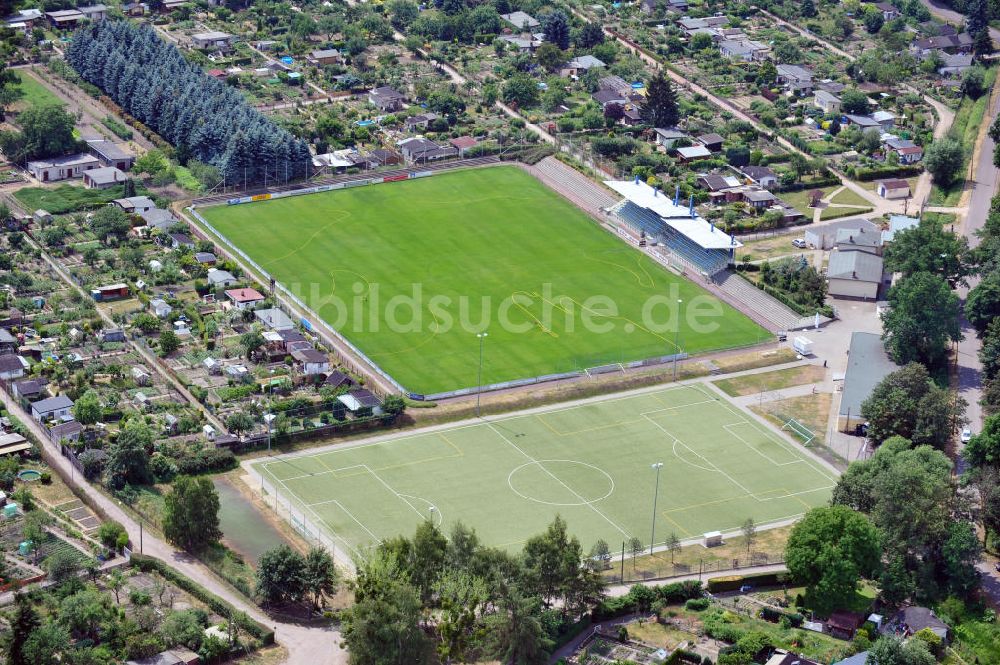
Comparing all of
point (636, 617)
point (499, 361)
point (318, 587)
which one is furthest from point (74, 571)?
point (499, 361)

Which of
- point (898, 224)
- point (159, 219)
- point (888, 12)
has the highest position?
point (888, 12)

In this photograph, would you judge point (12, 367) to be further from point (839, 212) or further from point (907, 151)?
point (907, 151)

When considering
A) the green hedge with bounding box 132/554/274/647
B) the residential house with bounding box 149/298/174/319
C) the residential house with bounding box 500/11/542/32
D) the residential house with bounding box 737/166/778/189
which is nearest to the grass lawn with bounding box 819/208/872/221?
the residential house with bounding box 737/166/778/189

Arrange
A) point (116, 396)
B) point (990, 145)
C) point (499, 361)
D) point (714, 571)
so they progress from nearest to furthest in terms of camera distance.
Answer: point (714, 571) → point (116, 396) → point (499, 361) → point (990, 145)

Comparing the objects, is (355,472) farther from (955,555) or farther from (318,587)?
(955,555)

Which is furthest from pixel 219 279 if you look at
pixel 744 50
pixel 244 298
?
pixel 744 50

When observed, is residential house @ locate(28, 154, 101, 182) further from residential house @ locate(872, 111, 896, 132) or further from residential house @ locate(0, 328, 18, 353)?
residential house @ locate(872, 111, 896, 132)
